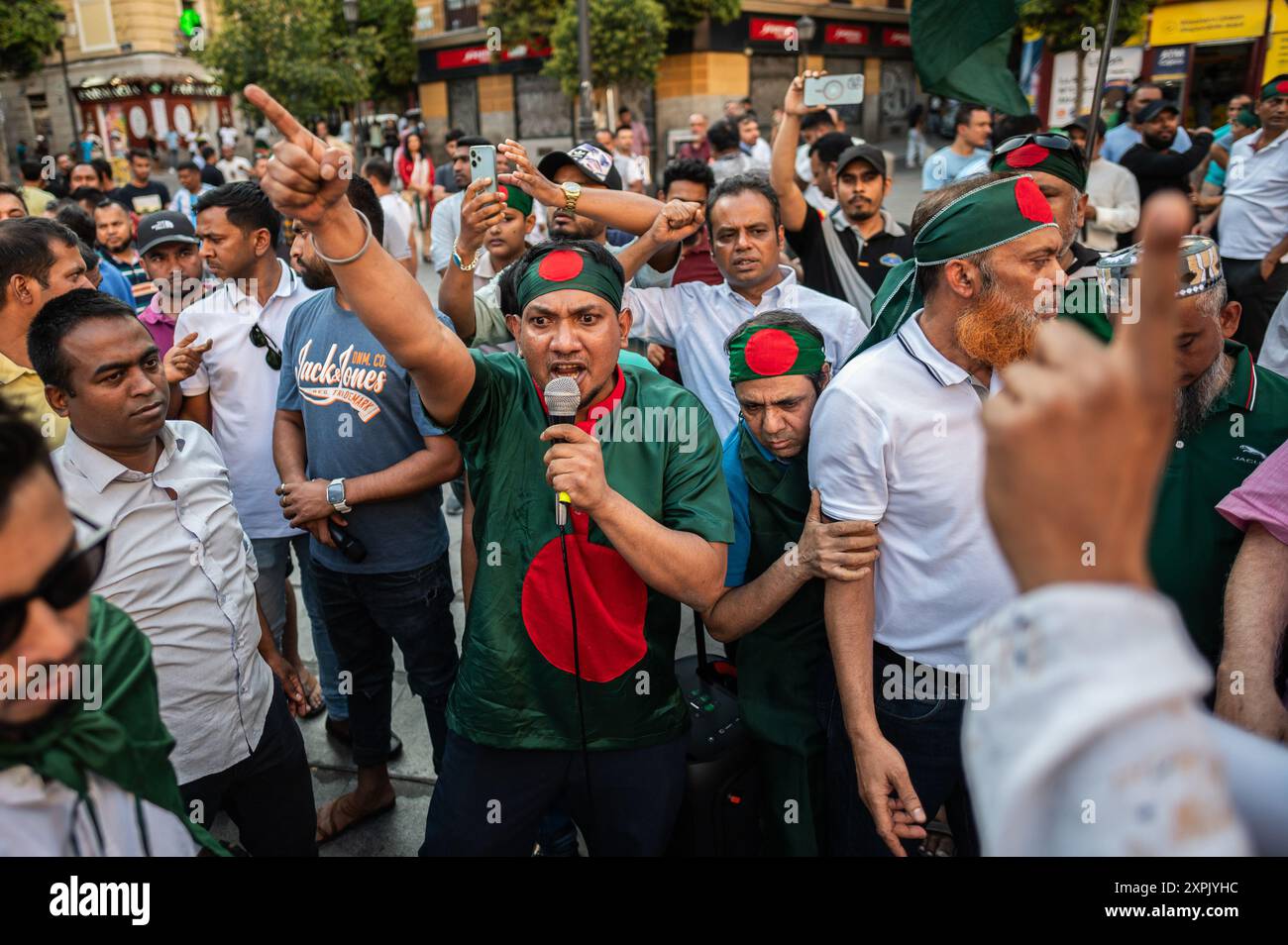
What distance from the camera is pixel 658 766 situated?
6.84ft

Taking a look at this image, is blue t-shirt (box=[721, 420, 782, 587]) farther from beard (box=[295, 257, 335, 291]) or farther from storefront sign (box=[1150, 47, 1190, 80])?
storefront sign (box=[1150, 47, 1190, 80])

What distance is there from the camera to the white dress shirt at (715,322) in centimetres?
345

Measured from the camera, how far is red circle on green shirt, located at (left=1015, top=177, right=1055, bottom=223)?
6.42 feet

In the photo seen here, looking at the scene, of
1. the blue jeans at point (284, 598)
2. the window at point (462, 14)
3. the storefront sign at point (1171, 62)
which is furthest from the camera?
the window at point (462, 14)

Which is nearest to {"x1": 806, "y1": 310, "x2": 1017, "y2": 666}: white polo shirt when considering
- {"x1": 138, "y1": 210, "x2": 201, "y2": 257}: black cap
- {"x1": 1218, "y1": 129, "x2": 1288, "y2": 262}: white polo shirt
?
{"x1": 138, "y1": 210, "x2": 201, "y2": 257}: black cap

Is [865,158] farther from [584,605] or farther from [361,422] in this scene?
[584,605]

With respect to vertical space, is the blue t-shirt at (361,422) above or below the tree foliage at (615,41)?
below

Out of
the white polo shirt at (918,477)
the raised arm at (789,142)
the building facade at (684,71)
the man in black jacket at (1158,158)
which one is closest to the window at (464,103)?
the building facade at (684,71)

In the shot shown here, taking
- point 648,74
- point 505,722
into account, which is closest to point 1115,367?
point 505,722

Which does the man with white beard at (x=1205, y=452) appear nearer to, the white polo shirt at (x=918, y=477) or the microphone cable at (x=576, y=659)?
the white polo shirt at (x=918, y=477)

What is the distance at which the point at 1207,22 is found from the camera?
1973cm

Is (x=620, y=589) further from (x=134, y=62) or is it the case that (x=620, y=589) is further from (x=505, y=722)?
(x=134, y=62)

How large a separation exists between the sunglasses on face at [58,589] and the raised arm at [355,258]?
0.68 meters
